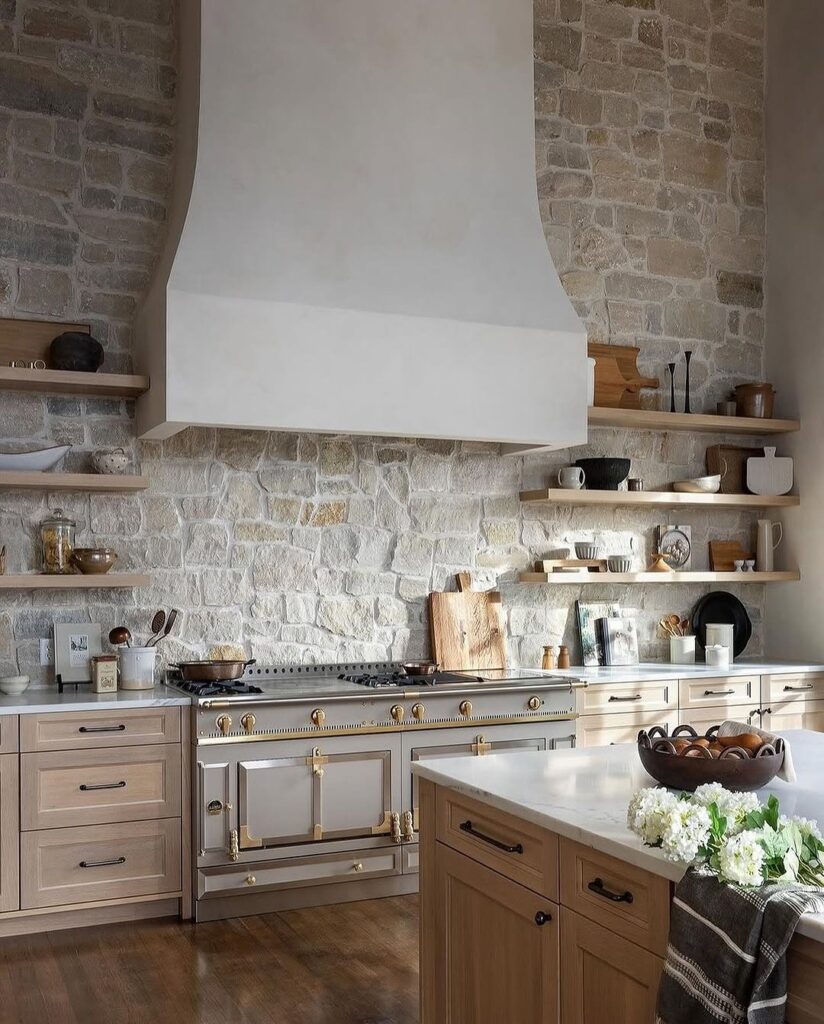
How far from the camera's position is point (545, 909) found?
2.23m

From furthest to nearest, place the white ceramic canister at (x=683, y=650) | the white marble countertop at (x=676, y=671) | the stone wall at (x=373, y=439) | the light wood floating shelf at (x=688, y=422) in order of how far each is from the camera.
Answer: the white ceramic canister at (x=683, y=650)
the light wood floating shelf at (x=688, y=422)
the white marble countertop at (x=676, y=671)
the stone wall at (x=373, y=439)

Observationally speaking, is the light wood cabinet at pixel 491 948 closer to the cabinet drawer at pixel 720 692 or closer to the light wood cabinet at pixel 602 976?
the light wood cabinet at pixel 602 976

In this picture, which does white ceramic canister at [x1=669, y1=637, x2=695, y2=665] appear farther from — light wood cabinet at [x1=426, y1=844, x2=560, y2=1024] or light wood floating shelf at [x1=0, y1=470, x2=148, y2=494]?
light wood cabinet at [x1=426, y1=844, x2=560, y2=1024]

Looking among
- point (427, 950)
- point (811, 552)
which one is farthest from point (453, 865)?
point (811, 552)

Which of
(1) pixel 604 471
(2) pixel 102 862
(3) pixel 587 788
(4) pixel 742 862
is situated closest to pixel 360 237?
(1) pixel 604 471

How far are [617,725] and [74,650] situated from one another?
2490 mm

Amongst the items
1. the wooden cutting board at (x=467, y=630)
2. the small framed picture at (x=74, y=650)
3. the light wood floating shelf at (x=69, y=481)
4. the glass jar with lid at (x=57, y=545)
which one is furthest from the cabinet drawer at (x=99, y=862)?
the wooden cutting board at (x=467, y=630)

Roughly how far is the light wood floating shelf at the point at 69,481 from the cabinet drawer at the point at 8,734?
0.95 m

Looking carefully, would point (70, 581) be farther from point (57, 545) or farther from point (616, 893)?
point (616, 893)

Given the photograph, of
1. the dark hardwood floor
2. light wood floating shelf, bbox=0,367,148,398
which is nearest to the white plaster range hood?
light wood floating shelf, bbox=0,367,148,398

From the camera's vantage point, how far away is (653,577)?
5547 millimetres

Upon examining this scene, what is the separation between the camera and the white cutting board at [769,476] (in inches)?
236

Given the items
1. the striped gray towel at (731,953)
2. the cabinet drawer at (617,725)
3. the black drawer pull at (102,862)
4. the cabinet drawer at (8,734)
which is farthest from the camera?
the cabinet drawer at (617,725)

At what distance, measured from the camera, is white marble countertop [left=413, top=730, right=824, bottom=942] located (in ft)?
6.69
